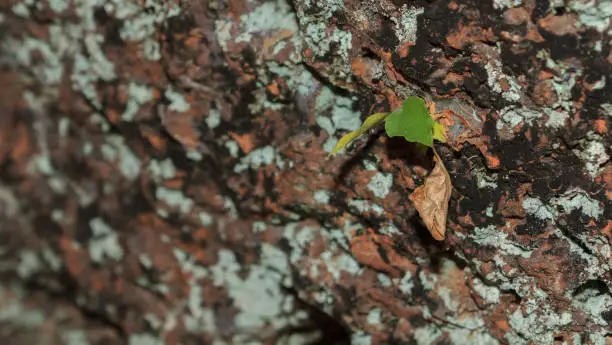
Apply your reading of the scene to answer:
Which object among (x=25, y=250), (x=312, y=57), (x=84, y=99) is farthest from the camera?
(x=25, y=250)

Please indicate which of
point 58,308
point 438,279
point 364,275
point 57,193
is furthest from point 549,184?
point 58,308

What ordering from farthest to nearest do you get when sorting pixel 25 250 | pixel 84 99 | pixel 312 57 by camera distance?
pixel 25 250
pixel 84 99
pixel 312 57

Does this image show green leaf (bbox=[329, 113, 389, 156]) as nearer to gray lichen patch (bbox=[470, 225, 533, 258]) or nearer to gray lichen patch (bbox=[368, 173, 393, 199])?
gray lichen patch (bbox=[368, 173, 393, 199])

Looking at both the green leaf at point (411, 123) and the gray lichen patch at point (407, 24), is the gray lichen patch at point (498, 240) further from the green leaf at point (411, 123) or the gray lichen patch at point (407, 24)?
the gray lichen patch at point (407, 24)

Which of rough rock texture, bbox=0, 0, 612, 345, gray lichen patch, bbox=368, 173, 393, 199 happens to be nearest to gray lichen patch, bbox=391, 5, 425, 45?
rough rock texture, bbox=0, 0, 612, 345

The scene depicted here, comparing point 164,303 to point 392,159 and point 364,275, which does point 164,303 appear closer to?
point 364,275

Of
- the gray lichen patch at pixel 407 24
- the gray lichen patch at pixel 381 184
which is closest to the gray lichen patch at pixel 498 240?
the gray lichen patch at pixel 381 184
